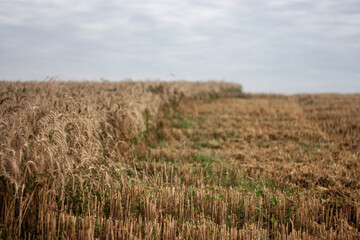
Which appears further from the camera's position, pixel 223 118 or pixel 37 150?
pixel 223 118

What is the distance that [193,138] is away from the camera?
11.0 metres

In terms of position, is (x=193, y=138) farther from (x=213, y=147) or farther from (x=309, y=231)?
(x=309, y=231)

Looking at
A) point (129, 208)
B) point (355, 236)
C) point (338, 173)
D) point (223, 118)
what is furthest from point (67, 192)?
point (223, 118)

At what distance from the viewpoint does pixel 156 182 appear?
6.18 m

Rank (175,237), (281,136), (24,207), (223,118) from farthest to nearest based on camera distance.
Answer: (223,118) < (281,136) < (24,207) < (175,237)

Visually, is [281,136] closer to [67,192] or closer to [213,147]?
[213,147]

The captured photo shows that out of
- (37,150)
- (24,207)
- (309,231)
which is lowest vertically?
(309,231)

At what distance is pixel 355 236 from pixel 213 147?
5.79m

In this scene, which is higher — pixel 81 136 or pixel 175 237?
pixel 81 136

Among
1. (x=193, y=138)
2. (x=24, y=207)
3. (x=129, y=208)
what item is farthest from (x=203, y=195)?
(x=193, y=138)

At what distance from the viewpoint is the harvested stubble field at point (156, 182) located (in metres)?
3.96

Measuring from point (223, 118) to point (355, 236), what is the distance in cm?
1043

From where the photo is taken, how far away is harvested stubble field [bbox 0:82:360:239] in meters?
3.96

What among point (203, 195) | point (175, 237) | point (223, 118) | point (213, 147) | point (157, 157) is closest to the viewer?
point (175, 237)
